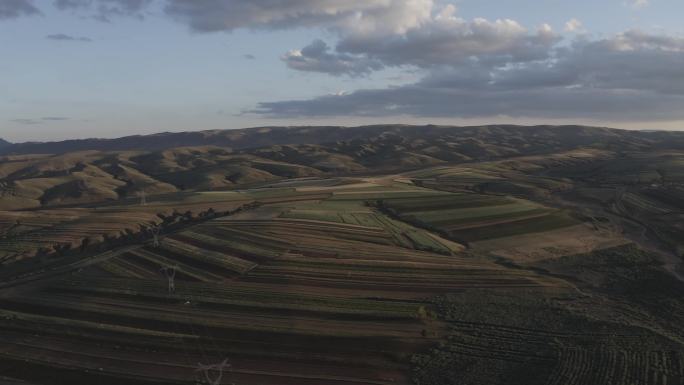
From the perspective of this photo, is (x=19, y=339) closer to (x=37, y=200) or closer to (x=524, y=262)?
(x=524, y=262)

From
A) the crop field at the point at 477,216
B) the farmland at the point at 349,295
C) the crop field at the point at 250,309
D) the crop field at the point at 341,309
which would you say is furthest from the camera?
the crop field at the point at 477,216

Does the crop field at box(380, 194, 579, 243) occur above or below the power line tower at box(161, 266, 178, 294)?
above

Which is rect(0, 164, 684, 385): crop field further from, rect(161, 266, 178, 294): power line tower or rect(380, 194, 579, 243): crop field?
rect(380, 194, 579, 243): crop field

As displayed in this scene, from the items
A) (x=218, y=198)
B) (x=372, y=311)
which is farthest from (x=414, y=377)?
(x=218, y=198)

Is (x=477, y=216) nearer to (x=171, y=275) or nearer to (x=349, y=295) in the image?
(x=349, y=295)

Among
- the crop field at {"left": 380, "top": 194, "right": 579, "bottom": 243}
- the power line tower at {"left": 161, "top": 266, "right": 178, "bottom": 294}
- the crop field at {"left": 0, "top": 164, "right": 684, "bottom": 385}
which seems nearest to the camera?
the crop field at {"left": 0, "top": 164, "right": 684, "bottom": 385}

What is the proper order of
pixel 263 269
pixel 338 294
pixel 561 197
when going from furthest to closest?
1. pixel 561 197
2. pixel 263 269
3. pixel 338 294

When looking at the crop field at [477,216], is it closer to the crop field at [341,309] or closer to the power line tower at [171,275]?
the crop field at [341,309]

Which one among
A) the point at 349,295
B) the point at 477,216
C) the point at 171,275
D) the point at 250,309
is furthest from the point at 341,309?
the point at 477,216

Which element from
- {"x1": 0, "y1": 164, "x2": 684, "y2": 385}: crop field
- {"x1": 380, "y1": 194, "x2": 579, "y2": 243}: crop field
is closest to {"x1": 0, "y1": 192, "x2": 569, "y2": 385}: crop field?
{"x1": 0, "y1": 164, "x2": 684, "y2": 385}: crop field

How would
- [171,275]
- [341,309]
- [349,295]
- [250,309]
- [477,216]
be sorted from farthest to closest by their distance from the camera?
[477,216], [171,275], [349,295], [250,309], [341,309]

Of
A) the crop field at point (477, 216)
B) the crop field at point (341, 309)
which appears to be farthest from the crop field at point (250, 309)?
the crop field at point (477, 216)
